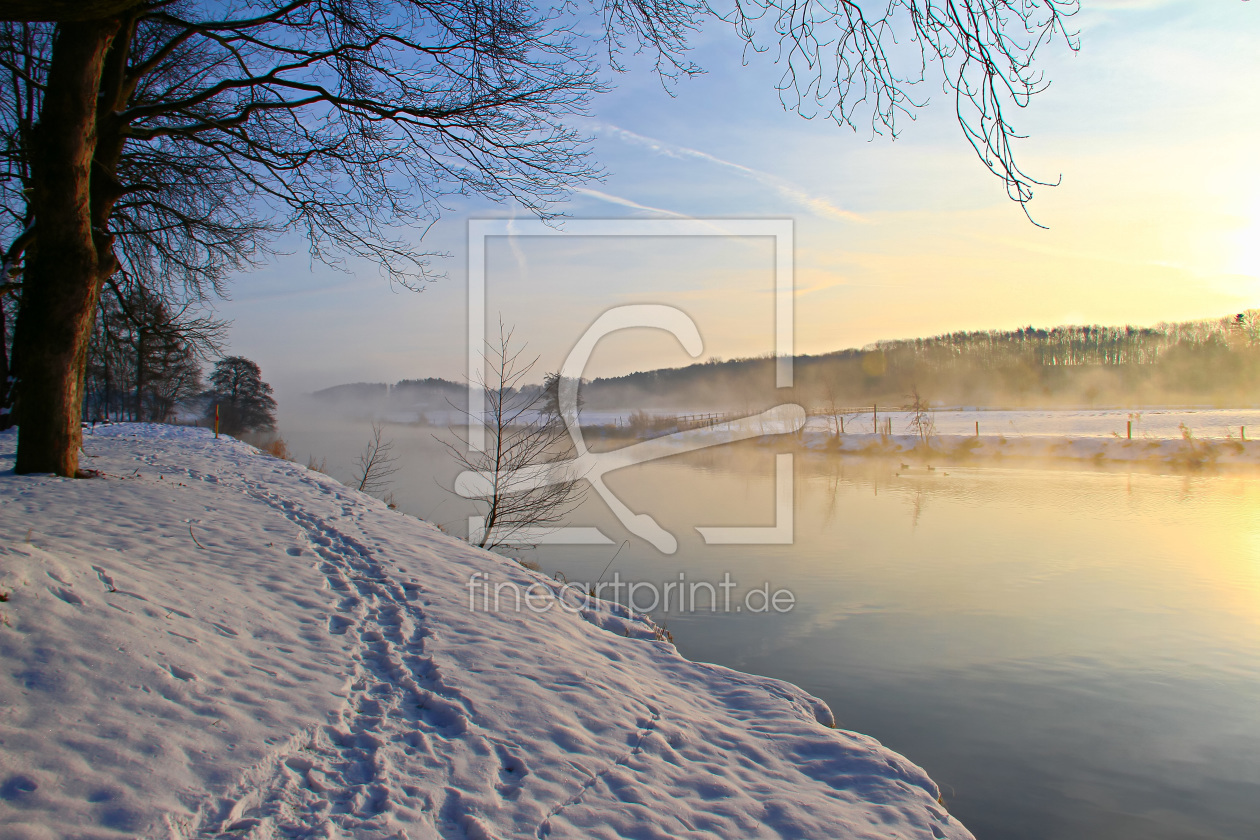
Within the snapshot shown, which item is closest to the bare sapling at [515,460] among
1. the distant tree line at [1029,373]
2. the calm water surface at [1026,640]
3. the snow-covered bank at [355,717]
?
the calm water surface at [1026,640]

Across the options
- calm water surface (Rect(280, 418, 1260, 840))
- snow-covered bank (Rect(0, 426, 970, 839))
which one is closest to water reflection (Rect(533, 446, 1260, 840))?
calm water surface (Rect(280, 418, 1260, 840))

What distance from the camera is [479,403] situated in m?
14.3

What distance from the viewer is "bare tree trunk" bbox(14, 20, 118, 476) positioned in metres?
8.08

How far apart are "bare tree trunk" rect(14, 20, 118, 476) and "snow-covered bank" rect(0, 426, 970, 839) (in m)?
2.24

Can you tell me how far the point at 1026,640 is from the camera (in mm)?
10195

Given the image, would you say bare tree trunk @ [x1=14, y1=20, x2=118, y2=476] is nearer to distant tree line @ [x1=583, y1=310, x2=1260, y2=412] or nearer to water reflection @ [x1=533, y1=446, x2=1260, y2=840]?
water reflection @ [x1=533, y1=446, x2=1260, y2=840]

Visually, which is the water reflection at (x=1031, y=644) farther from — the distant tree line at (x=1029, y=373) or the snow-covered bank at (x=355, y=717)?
the distant tree line at (x=1029, y=373)

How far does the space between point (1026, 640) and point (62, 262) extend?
1375cm

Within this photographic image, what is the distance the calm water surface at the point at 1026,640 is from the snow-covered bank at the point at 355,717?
7.29 ft

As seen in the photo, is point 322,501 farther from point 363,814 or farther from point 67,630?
point 363,814

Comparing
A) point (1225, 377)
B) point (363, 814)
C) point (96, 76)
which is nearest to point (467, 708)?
point (363, 814)

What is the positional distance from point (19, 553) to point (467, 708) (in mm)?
3190

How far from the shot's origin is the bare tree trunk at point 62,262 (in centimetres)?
808

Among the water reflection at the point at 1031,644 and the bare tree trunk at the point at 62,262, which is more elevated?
the bare tree trunk at the point at 62,262
